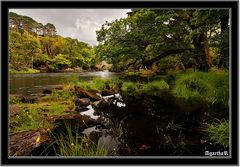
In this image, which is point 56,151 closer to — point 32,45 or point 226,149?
point 226,149

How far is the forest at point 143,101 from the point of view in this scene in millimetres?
3170

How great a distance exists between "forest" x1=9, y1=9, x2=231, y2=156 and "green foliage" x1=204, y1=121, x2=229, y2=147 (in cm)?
1

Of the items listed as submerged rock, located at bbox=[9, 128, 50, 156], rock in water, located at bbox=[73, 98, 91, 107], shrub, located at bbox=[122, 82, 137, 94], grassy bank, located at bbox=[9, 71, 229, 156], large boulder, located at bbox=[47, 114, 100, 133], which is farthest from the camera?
shrub, located at bbox=[122, 82, 137, 94]

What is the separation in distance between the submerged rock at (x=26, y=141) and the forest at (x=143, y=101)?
0.01 meters

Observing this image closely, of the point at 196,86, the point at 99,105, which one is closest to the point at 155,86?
the point at 196,86

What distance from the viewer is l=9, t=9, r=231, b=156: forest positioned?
317 centimetres

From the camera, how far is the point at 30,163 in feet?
7.96

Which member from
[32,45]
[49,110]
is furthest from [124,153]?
[32,45]

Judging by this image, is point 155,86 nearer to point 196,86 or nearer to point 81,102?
point 196,86

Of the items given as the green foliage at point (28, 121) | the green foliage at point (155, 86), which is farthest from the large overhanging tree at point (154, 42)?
the green foliage at point (28, 121)

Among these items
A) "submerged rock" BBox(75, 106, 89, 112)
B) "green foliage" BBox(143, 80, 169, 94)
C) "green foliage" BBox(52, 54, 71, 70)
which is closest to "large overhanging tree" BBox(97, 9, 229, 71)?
"green foliage" BBox(143, 80, 169, 94)

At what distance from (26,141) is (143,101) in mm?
3638

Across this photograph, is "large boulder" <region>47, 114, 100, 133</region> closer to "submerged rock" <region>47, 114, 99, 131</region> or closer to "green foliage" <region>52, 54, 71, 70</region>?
"submerged rock" <region>47, 114, 99, 131</region>

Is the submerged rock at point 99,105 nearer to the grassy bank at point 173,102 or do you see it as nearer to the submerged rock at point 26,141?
the grassy bank at point 173,102
